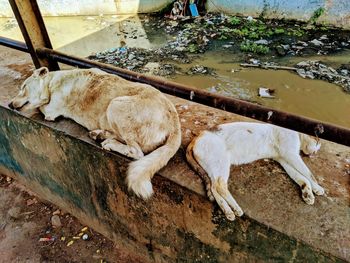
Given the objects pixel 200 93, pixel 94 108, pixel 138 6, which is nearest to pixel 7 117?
pixel 94 108

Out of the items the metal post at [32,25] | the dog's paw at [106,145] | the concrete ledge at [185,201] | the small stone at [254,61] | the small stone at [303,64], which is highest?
the metal post at [32,25]

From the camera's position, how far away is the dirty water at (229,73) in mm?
5402

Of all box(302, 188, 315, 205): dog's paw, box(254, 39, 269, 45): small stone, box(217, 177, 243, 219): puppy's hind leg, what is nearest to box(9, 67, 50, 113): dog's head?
box(217, 177, 243, 219): puppy's hind leg

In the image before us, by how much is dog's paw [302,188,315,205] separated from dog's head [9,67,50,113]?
2.41 m

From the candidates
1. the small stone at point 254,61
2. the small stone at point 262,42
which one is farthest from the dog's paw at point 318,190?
the small stone at point 262,42

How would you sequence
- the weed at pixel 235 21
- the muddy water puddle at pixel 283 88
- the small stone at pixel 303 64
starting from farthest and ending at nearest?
the weed at pixel 235 21 → the small stone at pixel 303 64 → the muddy water puddle at pixel 283 88

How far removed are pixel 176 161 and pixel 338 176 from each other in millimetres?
1169

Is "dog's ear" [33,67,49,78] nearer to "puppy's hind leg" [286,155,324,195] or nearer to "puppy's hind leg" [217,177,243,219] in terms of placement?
"puppy's hind leg" [217,177,243,219]

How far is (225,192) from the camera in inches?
79.0

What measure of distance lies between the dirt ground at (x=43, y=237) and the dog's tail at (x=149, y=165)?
4.51 feet

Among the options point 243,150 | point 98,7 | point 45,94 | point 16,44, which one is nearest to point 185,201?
point 243,150

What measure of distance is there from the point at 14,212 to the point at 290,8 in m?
8.26

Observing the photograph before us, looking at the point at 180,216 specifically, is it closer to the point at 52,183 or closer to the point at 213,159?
the point at 213,159

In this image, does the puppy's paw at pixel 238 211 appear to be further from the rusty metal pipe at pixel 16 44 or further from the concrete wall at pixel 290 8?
the concrete wall at pixel 290 8
